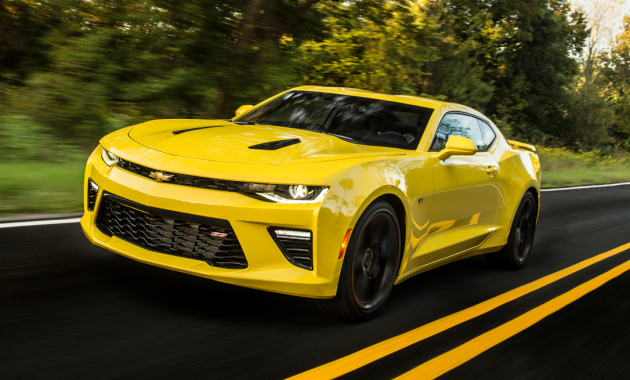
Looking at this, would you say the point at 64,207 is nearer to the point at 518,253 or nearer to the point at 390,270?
the point at 390,270

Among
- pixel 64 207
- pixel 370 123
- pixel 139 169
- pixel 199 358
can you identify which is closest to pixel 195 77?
pixel 64 207

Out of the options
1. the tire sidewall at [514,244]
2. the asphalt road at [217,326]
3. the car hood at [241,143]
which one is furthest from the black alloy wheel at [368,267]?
the tire sidewall at [514,244]

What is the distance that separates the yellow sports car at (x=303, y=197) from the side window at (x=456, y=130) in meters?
0.02

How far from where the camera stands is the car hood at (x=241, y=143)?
11.5 feet

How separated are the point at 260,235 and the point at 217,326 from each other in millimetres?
592

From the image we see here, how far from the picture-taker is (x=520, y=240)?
5988mm

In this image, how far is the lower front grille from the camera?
328 centimetres

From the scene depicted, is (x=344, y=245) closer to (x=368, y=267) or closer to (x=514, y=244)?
(x=368, y=267)

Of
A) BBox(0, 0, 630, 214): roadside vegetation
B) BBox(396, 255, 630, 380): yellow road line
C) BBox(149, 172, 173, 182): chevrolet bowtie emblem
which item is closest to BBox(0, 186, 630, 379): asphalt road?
BBox(396, 255, 630, 380): yellow road line

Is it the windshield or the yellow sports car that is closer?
the yellow sports car

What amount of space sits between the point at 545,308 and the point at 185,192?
288cm

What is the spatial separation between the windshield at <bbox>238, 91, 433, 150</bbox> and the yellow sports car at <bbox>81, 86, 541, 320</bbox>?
0.01 metres

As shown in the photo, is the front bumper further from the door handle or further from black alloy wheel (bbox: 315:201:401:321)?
the door handle

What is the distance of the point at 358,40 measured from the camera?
14.3 metres
